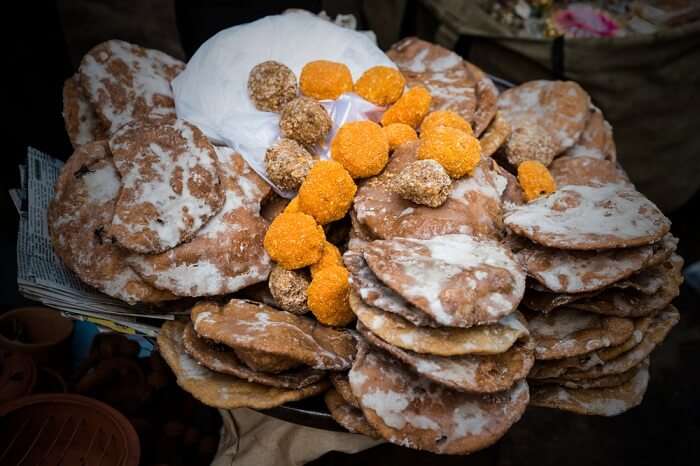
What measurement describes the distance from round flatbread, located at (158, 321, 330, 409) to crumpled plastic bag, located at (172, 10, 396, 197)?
2.30 feet

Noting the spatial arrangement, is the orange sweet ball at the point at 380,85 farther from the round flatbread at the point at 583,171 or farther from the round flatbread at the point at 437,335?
the round flatbread at the point at 437,335

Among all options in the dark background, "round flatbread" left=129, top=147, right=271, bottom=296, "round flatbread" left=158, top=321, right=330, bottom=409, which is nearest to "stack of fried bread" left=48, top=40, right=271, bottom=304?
"round flatbread" left=129, top=147, right=271, bottom=296

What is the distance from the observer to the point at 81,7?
2557 millimetres

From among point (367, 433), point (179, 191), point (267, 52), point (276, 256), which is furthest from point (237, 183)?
point (367, 433)

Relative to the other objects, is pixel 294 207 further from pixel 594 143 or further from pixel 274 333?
pixel 594 143

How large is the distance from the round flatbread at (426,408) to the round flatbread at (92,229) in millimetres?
755

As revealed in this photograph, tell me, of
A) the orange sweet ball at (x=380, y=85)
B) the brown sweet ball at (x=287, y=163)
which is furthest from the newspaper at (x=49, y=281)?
the orange sweet ball at (x=380, y=85)

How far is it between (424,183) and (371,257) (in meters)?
0.34

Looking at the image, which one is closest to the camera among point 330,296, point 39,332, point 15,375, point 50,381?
point 330,296

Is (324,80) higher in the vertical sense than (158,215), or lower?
higher

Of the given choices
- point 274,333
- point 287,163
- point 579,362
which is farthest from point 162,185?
point 579,362

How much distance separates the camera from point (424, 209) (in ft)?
5.85

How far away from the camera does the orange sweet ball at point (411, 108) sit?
82.4 inches

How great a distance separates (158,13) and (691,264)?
14.5 feet
